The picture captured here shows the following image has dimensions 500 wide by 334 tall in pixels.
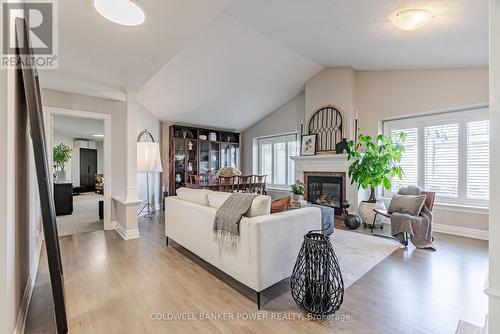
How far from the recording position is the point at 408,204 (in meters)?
3.57

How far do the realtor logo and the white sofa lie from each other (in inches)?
72.6

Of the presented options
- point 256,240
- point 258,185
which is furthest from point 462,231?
point 256,240

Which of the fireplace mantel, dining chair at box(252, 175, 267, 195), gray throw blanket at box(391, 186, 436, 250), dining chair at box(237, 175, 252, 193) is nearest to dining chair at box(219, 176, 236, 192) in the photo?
dining chair at box(237, 175, 252, 193)

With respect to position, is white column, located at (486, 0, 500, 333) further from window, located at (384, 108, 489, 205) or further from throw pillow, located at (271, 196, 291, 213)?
window, located at (384, 108, 489, 205)

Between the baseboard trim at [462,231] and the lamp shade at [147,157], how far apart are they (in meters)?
5.25

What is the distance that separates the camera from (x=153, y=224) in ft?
15.4

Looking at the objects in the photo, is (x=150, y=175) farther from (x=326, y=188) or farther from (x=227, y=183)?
(x=326, y=188)

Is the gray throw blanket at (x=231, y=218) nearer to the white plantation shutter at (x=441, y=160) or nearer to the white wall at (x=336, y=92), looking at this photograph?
the white wall at (x=336, y=92)

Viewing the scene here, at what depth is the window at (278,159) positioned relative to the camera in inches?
269

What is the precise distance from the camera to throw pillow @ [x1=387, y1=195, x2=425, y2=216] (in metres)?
3.49

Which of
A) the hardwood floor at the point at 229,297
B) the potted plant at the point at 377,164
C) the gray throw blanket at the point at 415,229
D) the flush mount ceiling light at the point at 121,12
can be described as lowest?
the hardwood floor at the point at 229,297

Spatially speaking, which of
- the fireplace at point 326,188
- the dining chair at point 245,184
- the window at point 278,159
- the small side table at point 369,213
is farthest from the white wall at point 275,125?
the small side table at point 369,213

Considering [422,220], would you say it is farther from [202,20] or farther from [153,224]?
[153,224]

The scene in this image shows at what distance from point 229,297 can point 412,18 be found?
333 cm
